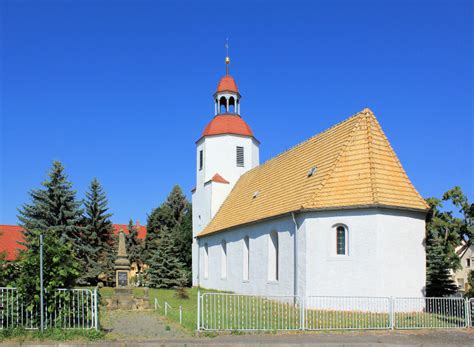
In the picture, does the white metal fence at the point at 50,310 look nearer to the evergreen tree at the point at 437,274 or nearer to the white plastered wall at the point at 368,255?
the white plastered wall at the point at 368,255

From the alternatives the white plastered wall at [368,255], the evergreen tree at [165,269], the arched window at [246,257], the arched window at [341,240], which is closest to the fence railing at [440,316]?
the white plastered wall at [368,255]

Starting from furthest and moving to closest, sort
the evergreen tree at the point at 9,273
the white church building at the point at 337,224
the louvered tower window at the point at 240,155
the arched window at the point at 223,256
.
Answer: the louvered tower window at the point at 240,155 < the arched window at the point at 223,256 < the white church building at the point at 337,224 < the evergreen tree at the point at 9,273

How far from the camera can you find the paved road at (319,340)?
1253 centimetres

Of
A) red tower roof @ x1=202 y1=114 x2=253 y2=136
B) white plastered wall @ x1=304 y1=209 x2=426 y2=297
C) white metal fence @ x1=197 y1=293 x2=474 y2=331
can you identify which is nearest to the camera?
white metal fence @ x1=197 y1=293 x2=474 y2=331

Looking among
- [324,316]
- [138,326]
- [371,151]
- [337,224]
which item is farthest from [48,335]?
[371,151]

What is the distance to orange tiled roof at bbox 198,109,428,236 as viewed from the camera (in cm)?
2083

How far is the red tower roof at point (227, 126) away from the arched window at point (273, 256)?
46.6 ft

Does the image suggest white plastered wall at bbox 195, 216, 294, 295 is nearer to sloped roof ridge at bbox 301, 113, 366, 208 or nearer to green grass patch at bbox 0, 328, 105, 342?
sloped roof ridge at bbox 301, 113, 366, 208

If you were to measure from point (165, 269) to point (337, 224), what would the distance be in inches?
813

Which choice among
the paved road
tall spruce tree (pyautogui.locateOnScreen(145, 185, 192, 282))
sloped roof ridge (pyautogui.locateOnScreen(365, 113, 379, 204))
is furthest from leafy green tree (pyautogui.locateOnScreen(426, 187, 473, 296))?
tall spruce tree (pyautogui.locateOnScreen(145, 185, 192, 282))

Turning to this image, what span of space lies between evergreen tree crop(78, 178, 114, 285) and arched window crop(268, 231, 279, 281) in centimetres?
1853

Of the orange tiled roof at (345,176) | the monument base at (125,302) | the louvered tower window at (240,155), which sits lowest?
the monument base at (125,302)

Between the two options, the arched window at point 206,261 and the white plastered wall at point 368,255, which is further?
the arched window at point 206,261

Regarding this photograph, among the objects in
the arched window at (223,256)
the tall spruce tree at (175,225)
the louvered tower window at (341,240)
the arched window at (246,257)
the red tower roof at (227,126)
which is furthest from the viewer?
the tall spruce tree at (175,225)
